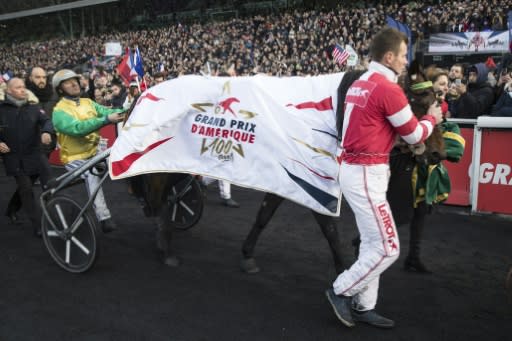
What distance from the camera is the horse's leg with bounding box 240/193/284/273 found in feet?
13.8

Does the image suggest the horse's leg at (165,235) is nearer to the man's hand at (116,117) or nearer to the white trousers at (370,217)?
the man's hand at (116,117)

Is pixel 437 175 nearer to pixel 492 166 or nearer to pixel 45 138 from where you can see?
pixel 492 166

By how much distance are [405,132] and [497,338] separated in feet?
4.89

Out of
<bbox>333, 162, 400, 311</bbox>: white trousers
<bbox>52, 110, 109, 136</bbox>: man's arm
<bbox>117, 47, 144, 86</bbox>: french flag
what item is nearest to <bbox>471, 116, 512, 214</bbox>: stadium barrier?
<bbox>333, 162, 400, 311</bbox>: white trousers

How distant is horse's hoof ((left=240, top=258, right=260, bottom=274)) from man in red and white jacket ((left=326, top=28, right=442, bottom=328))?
4.36 feet

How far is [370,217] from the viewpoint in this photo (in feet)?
9.89

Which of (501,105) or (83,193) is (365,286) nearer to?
(501,105)

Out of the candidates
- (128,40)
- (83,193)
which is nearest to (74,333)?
(83,193)

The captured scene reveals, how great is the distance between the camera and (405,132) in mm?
2900

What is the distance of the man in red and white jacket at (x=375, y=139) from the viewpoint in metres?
2.88

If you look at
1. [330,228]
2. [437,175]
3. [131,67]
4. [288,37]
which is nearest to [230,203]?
[330,228]

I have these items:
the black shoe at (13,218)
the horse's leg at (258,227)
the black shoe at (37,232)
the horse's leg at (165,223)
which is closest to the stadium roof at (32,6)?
the black shoe at (13,218)

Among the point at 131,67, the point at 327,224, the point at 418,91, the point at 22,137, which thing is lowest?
the point at 327,224

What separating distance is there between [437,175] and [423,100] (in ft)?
2.82
